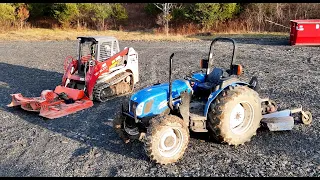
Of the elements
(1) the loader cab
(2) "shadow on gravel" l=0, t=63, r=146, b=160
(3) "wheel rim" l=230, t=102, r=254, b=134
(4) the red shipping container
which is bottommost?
(2) "shadow on gravel" l=0, t=63, r=146, b=160

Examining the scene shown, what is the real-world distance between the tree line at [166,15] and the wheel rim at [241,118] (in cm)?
1914

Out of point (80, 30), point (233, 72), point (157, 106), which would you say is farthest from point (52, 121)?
point (80, 30)

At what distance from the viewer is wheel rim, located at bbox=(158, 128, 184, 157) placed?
5020mm

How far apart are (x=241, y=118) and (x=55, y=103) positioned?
459 cm

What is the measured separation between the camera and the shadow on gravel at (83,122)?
581 cm

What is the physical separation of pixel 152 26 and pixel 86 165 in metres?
24.7

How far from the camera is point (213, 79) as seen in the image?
6.00 m

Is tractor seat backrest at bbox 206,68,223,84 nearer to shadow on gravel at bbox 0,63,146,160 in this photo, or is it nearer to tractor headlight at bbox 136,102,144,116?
tractor headlight at bbox 136,102,144,116

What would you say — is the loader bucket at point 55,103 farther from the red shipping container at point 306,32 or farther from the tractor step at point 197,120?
the red shipping container at point 306,32

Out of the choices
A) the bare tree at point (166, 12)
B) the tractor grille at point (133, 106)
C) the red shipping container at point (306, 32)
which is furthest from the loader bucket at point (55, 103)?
the bare tree at point (166, 12)

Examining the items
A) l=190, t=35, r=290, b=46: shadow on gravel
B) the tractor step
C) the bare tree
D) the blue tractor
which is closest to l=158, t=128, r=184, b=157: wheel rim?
the blue tractor

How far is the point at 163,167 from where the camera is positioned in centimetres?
500

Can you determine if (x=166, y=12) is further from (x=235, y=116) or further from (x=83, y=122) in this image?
(x=235, y=116)

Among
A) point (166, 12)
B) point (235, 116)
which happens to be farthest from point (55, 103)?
point (166, 12)
